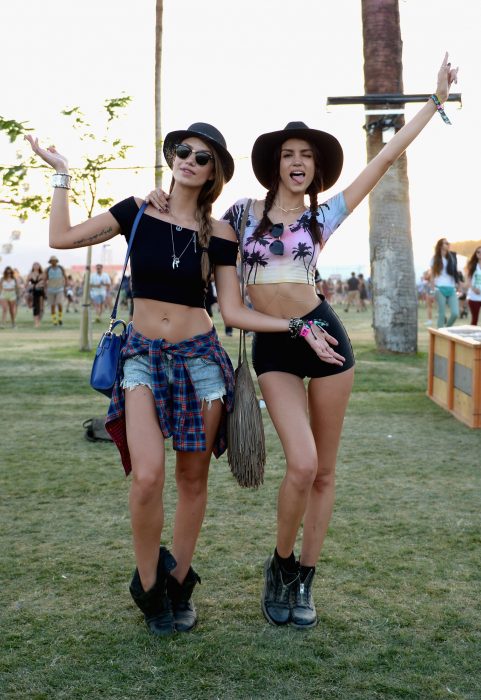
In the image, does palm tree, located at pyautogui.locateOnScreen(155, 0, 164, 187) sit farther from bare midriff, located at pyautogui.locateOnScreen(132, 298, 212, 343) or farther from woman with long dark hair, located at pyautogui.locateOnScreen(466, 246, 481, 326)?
bare midriff, located at pyautogui.locateOnScreen(132, 298, 212, 343)

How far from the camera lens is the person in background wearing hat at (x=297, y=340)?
363cm

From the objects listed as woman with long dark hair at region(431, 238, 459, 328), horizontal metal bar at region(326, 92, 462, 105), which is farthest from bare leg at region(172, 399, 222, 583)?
woman with long dark hair at region(431, 238, 459, 328)

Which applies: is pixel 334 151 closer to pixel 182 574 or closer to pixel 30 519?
pixel 182 574

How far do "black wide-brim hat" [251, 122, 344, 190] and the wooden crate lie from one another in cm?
426

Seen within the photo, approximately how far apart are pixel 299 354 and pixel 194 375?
1.50 feet

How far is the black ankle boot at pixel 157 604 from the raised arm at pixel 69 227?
53.1 inches

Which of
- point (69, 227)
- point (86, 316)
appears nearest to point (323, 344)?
point (69, 227)

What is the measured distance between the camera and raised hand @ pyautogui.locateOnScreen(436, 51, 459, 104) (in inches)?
156

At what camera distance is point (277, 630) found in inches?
142

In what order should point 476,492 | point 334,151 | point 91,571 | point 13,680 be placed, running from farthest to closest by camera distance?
point 476,492
point 91,571
point 334,151
point 13,680

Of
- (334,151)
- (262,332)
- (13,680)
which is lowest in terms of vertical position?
(13,680)

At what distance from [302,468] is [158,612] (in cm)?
82

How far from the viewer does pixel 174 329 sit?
3562 millimetres

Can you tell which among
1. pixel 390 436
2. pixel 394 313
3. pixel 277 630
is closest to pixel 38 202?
pixel 394 313
